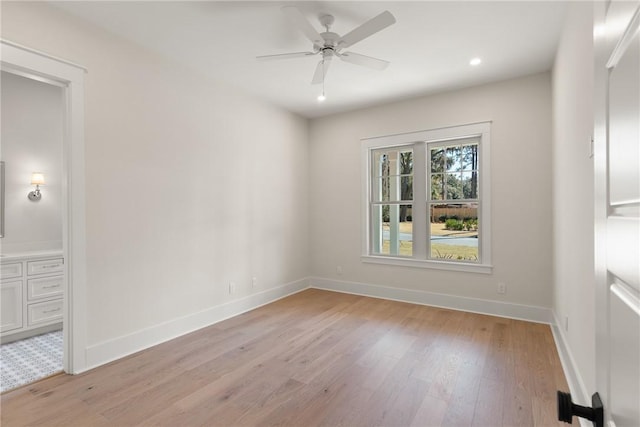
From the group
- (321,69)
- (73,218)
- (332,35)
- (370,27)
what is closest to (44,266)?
(73,218)

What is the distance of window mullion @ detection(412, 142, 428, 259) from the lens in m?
4.32

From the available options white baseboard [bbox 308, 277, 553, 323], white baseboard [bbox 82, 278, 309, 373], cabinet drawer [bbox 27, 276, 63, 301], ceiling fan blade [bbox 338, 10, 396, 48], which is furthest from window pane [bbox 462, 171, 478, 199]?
cabinet drawer [bbox 27, 276, 63, 301]

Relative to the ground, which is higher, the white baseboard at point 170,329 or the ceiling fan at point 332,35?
the ceiling fan at point 332,35

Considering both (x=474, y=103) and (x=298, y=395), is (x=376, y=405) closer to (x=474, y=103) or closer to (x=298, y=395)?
(x=298, y=395)

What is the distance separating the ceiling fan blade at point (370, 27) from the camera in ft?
7.07

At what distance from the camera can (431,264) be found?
4191mm

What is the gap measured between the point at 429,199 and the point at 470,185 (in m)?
0.54

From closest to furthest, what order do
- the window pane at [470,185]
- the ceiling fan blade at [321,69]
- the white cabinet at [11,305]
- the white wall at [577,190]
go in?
1. the white wall at [577,190]
2. the ceiling fan blade at [321,69]
3. the white cabinet at [11,305]
4. the window pane at [470,185]

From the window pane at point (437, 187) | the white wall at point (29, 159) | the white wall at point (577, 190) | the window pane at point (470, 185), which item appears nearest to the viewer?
the white wall at point (577, 190)

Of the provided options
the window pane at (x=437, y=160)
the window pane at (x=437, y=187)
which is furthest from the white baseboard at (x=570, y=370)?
the window pane at (x=437, y=160)

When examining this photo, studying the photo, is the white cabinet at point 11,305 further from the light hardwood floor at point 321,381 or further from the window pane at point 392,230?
the window pane at point 392,230

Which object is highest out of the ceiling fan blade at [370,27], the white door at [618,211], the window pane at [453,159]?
the ceiling fan blade at [370,27]

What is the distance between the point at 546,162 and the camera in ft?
11.4

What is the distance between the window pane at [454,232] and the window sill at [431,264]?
118 millimetres
